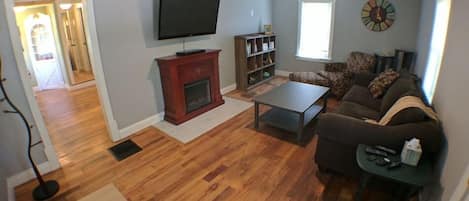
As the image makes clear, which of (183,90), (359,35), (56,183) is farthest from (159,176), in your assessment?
(359,35)

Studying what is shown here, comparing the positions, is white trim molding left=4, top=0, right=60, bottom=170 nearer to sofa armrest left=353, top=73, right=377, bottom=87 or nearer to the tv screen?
the tv screen

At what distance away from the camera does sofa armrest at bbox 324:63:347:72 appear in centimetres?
495

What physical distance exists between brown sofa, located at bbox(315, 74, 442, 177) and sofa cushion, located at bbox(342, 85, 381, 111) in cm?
32

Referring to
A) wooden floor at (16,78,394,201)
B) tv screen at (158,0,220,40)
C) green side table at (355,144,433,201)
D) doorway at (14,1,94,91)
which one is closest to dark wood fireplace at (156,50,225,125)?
tv screen at (158,0,220,40)

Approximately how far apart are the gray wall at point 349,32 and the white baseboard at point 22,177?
4.98 meters

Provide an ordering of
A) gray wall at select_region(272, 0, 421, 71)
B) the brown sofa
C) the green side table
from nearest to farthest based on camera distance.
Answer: the green side table → the brown sofa → gray wall at select_region(272, 0, 421, 71)

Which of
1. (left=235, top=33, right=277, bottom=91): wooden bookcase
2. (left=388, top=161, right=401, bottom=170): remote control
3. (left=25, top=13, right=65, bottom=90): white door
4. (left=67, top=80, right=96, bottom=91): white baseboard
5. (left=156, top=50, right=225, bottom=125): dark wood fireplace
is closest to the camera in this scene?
(left=388, top=161, right=401, bottom=170): remote control

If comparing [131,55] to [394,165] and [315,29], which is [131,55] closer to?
[394,165]

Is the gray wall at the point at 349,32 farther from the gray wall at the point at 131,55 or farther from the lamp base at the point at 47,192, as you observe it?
the lamp base at the point at 47,192

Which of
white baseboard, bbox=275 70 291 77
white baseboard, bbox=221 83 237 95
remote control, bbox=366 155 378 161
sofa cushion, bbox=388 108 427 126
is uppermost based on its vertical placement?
sofa cushion, bbox=388 108 427 126

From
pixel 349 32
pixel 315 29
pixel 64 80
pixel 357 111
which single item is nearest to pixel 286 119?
pixel 357 111

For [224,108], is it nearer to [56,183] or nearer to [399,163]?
[56,183]

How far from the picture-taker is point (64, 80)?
5.60 meters

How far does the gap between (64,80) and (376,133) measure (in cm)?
627
